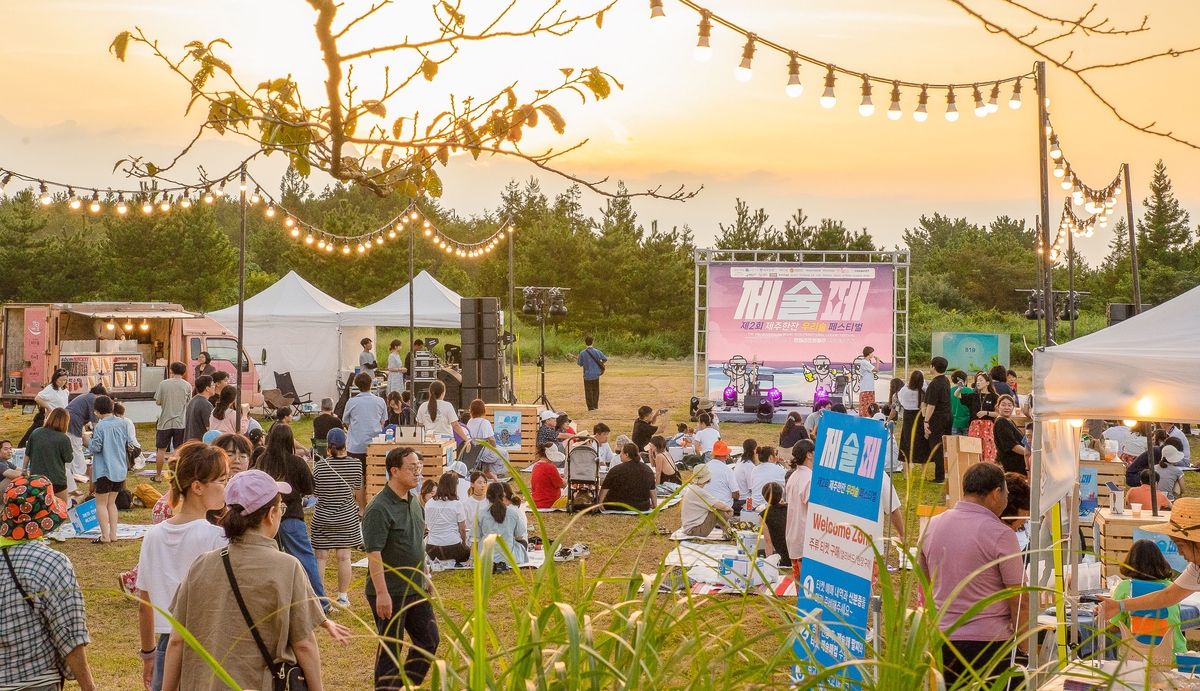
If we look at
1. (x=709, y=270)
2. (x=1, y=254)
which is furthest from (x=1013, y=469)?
(x=1, y=254)

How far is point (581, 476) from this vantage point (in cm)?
1033

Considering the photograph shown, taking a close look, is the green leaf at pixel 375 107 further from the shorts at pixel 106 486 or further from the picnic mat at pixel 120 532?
the picnic mat at pixel 120 532

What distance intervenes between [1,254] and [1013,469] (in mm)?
32257

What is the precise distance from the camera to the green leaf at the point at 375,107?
6.19 ft

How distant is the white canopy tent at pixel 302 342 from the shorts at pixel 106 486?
10.5 metres

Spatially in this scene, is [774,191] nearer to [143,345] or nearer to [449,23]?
[143,345]

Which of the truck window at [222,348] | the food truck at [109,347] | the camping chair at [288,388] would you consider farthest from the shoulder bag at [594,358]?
the truck window at [222,348]

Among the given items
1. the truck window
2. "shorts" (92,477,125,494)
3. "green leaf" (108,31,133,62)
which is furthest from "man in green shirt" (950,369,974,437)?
the truck window

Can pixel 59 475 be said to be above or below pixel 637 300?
below

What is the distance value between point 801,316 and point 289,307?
989cm

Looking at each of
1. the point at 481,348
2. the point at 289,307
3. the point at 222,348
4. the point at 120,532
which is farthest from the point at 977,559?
the point at 289,307

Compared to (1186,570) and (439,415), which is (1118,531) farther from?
(439,415)

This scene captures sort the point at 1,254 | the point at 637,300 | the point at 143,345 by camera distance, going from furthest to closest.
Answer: the point at 637,300 → the point at 1,254 → the point at 143,345

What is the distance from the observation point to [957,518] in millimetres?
3898
